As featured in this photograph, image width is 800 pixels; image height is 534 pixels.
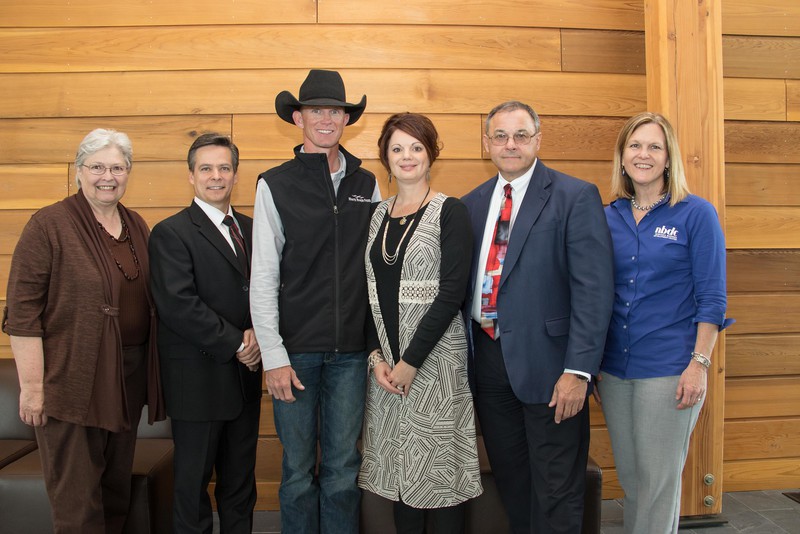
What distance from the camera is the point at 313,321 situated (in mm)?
2102

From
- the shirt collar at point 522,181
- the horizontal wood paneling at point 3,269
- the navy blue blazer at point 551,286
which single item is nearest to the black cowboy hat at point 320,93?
the shirt collar at point 522,181

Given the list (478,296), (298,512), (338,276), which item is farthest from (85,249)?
(478,296)

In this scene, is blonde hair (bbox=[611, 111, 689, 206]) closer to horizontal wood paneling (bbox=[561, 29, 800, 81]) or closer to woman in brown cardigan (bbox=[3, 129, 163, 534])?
horizontal wood paneling (bbox=[561, 29, 800, 81])

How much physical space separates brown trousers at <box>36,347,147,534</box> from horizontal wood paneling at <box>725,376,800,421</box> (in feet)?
10.0

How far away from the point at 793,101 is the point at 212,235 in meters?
3.24

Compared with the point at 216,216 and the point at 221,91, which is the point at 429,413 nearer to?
the point at 216,216

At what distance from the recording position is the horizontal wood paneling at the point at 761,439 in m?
3.34

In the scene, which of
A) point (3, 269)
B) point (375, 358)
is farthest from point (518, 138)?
point (3, 269)

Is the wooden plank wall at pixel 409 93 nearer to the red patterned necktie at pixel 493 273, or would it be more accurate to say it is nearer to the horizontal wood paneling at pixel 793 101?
the horizontal wood paneling at pixel 793 101

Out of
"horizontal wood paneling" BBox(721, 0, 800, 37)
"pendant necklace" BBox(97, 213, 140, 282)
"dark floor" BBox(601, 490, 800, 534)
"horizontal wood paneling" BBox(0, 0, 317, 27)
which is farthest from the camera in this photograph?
"horizontal wood paneling" BBox(721, 0, 800, 37)

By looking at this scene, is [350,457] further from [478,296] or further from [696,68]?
[696,68]

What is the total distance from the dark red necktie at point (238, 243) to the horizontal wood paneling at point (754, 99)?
9.01 feet

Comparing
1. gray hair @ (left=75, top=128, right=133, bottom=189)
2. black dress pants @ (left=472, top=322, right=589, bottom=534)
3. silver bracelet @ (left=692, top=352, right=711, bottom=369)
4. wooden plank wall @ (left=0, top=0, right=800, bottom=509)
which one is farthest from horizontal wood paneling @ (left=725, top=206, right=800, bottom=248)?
gray hair @ (left=75, top=128, right=133, bottom=189)

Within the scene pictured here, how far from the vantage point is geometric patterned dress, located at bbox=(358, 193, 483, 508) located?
199 cm
